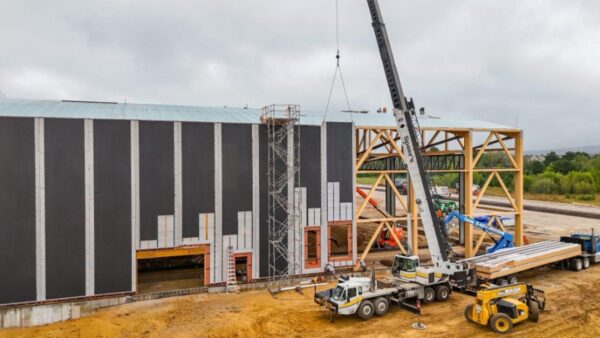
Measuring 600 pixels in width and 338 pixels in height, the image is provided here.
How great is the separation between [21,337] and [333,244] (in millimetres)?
22380

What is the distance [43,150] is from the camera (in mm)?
20422

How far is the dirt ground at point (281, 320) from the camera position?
17125mm

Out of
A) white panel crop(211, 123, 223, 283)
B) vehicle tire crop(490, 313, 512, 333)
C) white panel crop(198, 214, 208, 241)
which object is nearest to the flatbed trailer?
vehicle tire crop(490, 313, 512, 333)

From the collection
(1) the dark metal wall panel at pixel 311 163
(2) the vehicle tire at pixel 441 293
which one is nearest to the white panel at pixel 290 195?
(1) the dark metal wall panel at pixel 311 163

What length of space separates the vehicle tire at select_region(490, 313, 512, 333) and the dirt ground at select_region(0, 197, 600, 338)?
0.30 meters

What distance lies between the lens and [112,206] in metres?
21.5

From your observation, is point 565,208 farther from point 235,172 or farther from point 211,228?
point 211,228

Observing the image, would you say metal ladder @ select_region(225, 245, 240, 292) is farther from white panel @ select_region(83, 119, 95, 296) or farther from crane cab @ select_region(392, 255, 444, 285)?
crane cab @ select_region(392, 255, 444, 285)

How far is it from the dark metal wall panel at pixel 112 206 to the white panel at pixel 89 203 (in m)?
0.19

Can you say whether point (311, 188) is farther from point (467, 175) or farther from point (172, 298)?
point (467, 175)

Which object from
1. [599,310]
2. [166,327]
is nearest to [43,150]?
[166,327]

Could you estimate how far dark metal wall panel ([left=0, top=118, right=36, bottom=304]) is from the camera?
1984cm

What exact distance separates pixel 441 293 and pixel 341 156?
1032 centimetres

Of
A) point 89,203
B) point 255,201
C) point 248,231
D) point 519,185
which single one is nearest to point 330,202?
point 255,201
